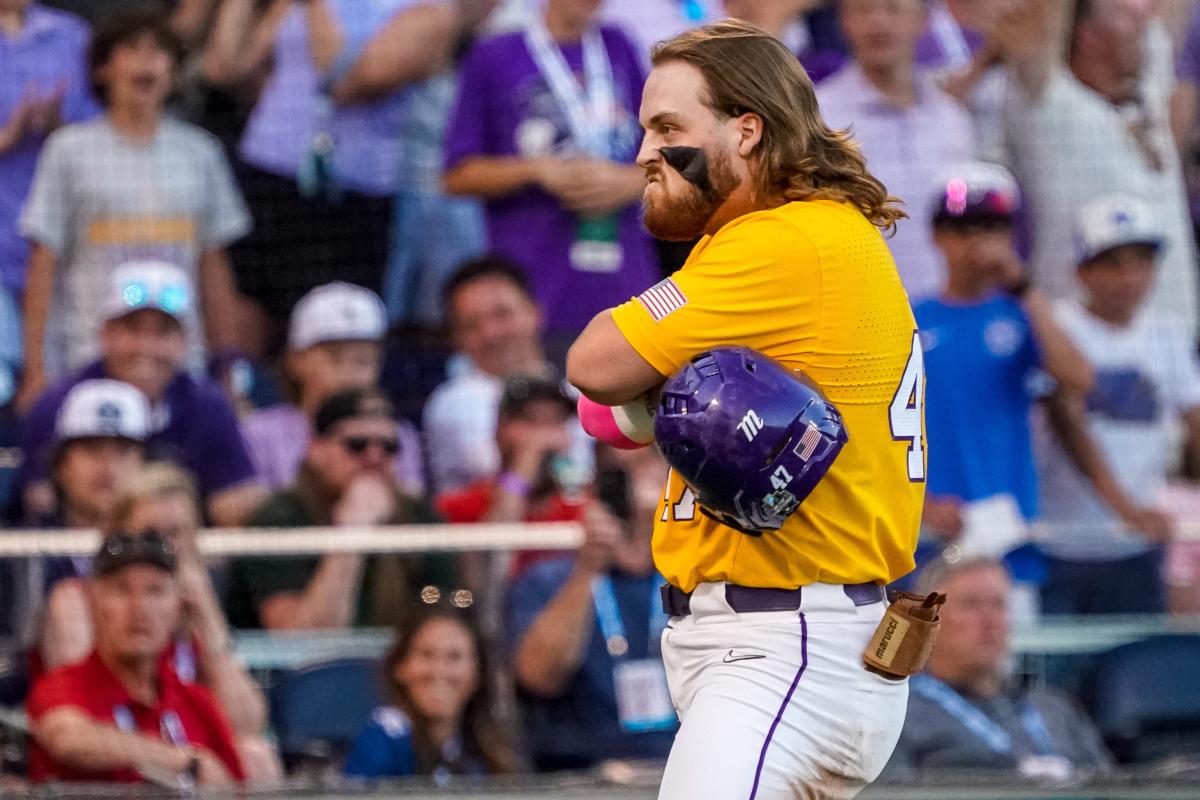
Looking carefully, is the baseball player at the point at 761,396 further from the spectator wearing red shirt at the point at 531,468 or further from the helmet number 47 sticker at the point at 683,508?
the spectator wearing red shirt at the point at 531,468

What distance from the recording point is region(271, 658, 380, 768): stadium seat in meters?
5.38

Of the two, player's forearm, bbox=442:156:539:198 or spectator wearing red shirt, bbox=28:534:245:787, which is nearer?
spectator wearing red shirt, bbox=28:534:245:787

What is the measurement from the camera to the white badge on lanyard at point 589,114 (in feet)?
22.7

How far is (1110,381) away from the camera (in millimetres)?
6703

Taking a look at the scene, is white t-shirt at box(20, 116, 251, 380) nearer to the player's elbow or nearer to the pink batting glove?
the pink batting glove

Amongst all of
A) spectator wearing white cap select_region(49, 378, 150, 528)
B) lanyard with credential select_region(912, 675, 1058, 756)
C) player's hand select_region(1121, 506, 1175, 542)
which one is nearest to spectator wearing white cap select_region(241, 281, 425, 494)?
spectator wearing white cap select_region(49, 378, 150, 528)

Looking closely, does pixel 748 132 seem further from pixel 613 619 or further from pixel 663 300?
pixel 613 619

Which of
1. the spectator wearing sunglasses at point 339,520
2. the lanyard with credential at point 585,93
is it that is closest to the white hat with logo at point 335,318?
the spectator wearing sunglasses at point 339,520

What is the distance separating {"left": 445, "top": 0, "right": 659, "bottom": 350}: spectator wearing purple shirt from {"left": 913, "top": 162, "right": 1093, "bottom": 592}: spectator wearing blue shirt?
3.99ft

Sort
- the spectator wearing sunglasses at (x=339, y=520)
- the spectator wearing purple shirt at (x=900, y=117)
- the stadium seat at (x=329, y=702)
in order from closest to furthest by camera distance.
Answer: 1. the stadium seat at (x=329, y=702)
2. the spectator wearing sunglasses at (x=339, y=520)
3. the spectator wearing purple shirt at (x=900, y=117)

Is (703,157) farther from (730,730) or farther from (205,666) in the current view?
(205,666)

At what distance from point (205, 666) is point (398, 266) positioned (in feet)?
8.12

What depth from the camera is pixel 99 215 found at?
22.6 ft

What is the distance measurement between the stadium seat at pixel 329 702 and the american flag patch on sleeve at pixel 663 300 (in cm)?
278
